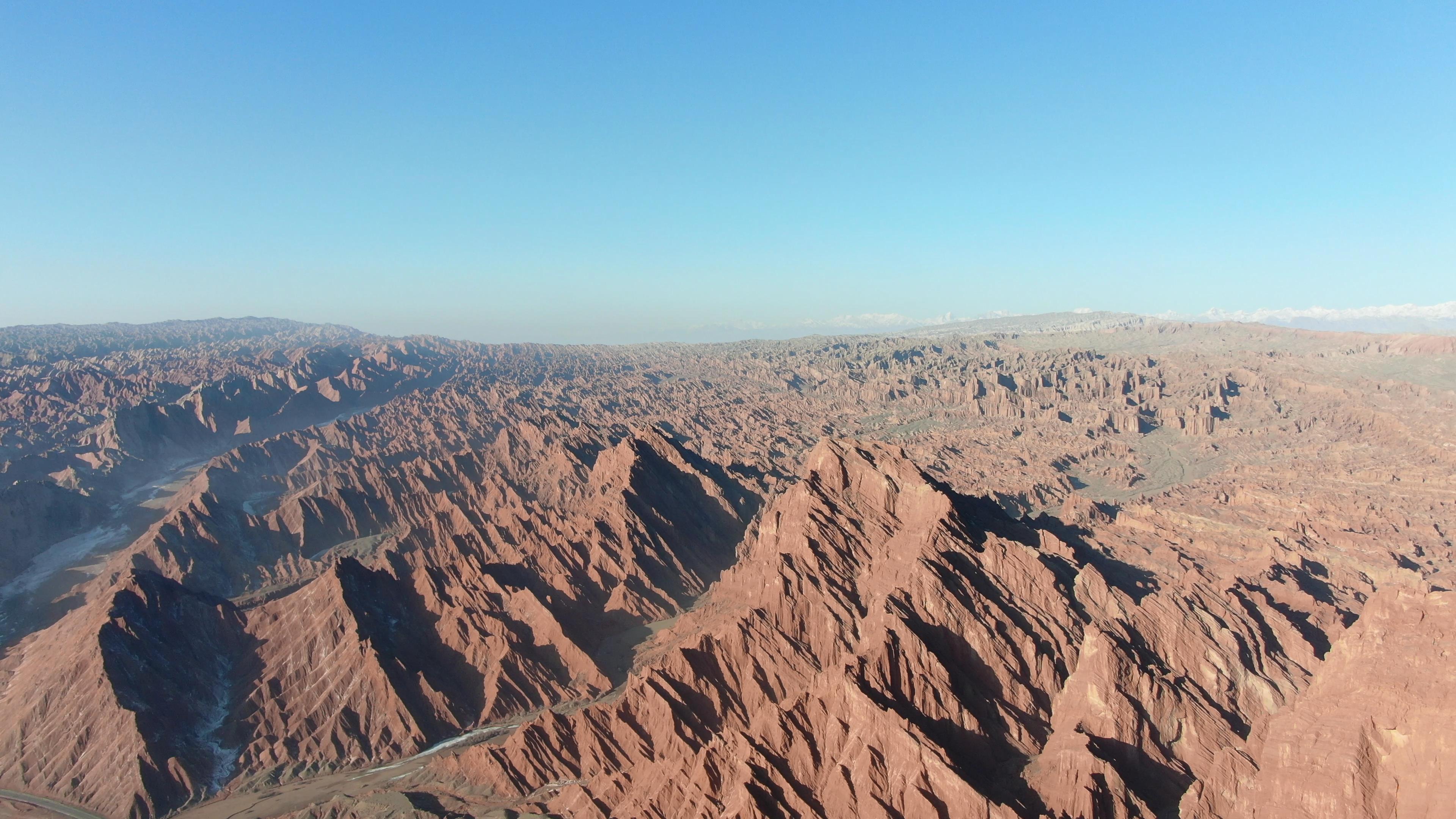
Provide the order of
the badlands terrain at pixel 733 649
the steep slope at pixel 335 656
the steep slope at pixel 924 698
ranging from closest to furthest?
1. the badlands terrain at pixel 733 649
2. the steep slope at pixel 924 698
3. the steep slope at pixel 335 656

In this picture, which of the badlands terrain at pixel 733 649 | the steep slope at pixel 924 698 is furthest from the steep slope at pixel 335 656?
the steep slope at pixel 924 698

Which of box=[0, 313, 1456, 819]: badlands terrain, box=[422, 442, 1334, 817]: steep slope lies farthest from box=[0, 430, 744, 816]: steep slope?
box=[422, 442, 1334, 817]: steep slope


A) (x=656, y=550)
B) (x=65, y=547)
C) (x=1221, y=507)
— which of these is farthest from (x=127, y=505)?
(x=1221, y=507)

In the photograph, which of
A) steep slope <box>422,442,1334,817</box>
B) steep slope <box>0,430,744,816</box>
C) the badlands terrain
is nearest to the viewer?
the badlands terrain

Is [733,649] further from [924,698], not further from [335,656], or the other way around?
[335,656]

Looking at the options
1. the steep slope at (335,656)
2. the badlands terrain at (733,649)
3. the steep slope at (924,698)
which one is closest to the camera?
the badlands terrain at (733,649)

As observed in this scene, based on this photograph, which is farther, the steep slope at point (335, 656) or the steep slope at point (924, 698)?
the steep slope at point (335, 656)

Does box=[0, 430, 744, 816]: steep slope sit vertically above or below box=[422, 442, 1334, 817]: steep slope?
below

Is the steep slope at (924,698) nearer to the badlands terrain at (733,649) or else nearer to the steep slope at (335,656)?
the badlands terrain at (733,649)

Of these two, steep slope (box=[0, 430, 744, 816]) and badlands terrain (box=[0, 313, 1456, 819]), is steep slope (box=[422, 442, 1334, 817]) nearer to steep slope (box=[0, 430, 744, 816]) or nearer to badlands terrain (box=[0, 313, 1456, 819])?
badlands terrain (box=[0, 313, 1456, 819])

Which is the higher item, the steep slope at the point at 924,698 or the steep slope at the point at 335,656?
the steep slope at the point at 924,698

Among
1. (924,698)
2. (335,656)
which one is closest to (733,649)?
(924,698)

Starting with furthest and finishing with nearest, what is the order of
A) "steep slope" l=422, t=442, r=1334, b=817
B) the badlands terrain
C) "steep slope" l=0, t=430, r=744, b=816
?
1. "steep slope" l=0, t=430, r=744, b=816
2. "steep slope" l=422, t=442, r=1334, b=817
3. the badlands terrain

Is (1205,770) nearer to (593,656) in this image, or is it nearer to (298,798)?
(593,656)
